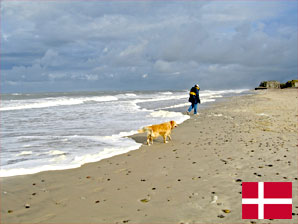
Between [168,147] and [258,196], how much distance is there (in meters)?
4.91

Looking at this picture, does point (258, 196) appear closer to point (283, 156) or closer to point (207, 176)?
point (207, 176)

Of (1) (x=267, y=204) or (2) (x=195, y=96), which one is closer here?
(1) (x=267, y=204)

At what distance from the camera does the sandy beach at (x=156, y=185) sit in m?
4.44

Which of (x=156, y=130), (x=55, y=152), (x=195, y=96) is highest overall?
(x=195, y=96)

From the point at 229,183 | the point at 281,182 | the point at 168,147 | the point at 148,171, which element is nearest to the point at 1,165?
the point at 148,171

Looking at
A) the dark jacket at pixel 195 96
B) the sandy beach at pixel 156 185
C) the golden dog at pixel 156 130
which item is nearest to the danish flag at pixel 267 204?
the sandy beach at pixel 156 185

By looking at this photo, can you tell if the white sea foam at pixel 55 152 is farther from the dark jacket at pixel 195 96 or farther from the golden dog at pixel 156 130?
the dark jacket at pixel 195 96

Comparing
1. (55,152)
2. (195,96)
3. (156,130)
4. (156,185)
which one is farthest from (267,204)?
(195,96)

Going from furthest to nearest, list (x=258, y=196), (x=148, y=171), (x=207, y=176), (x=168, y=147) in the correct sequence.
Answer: (x=168, y=147) < (x=148, y=171) < (x=207, y=176) < (x=258, y=196)

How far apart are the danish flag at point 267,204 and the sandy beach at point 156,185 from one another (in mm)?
117

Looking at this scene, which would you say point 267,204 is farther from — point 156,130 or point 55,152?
point 55,152

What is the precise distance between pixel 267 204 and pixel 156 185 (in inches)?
87.5

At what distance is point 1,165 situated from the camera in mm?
7383

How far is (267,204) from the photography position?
14.4 feet
